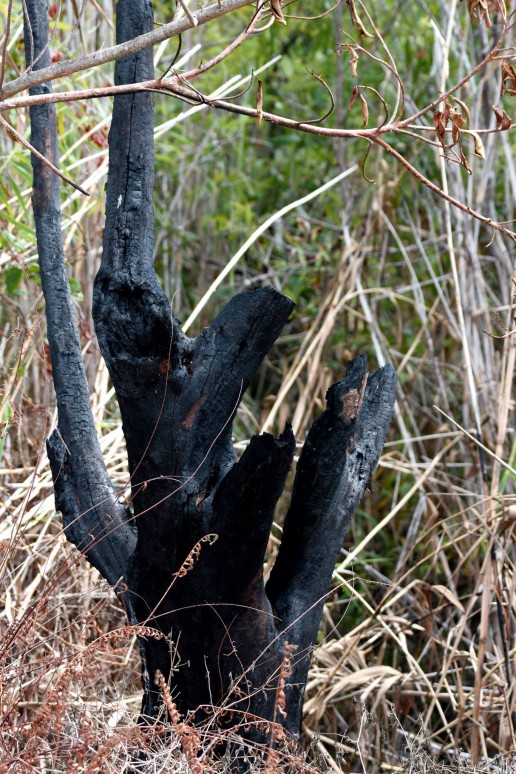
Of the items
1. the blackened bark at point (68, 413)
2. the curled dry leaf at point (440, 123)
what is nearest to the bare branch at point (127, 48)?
the curled dry leaf at point (440, 123)

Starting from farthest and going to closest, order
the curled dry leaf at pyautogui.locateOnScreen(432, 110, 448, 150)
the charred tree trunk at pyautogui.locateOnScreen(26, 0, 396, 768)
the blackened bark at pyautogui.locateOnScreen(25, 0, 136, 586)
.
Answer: the blackened bark at pyautogui.locateOnScreen(25, 0, 136, 586)
the charred tree trunk at pyautogui.locateOnScreen(26, 0, 396, 768)
the curled dry leaf at pyautogui.locateOnScreen(432, 110, 448, 150)

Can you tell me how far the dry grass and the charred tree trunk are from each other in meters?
0.08

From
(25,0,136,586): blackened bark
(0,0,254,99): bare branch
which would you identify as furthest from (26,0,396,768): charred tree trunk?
(0,0,254,99): bare branch

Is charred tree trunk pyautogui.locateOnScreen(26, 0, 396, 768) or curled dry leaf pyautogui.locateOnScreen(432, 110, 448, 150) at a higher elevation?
curled dry leaf pyautogui.locateOnScreen(432, 110, 448, 150)

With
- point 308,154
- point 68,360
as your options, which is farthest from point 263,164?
point 68,360

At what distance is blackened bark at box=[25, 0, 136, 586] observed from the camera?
1.31 meters

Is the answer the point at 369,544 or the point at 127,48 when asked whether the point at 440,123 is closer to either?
the point at 127,48

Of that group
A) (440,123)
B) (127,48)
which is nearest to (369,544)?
(440,123)

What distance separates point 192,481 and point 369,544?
1.79 m

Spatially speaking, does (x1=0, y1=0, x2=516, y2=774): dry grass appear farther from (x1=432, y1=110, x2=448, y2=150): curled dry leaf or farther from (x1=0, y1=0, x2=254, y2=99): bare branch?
(x1=0, y1=0, x2=254, y2=99): bare branch

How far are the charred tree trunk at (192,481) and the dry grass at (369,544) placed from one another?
0.27 ft

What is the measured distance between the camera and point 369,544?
9.36 feet

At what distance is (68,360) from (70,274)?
106 cm

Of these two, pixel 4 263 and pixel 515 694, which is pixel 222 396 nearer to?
pixel 515 694
